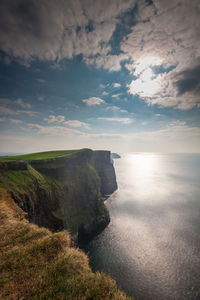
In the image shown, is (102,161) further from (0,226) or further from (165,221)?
(0,226)

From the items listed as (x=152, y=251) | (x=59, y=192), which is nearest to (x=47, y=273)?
(x=59, y=192)

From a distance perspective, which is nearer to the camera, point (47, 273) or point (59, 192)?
point (47, 273)

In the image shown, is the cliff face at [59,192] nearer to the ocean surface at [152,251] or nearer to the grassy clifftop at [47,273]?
the ocean surface at [152,251]

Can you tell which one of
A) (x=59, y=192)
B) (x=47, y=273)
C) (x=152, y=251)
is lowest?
(x=152, y=251)

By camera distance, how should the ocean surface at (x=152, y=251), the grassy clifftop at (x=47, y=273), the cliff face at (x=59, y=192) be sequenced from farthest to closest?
the ocean surface at (x=152, y=251)
the cliff face at (x=59, y=192)
the grassy clifftop at (x=47, y=273)

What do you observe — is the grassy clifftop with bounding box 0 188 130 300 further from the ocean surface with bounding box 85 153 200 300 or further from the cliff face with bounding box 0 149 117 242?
the ocean surface with bounding box 85 153 200 300

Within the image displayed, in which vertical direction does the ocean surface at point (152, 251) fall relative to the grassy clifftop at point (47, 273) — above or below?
below

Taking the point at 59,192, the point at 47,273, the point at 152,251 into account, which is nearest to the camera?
the point at 47,273

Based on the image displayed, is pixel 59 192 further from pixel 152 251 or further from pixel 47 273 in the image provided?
pixel 47 273

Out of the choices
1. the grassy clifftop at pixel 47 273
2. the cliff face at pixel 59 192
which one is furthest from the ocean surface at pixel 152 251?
the grassy clifftop at pixel 47 273
